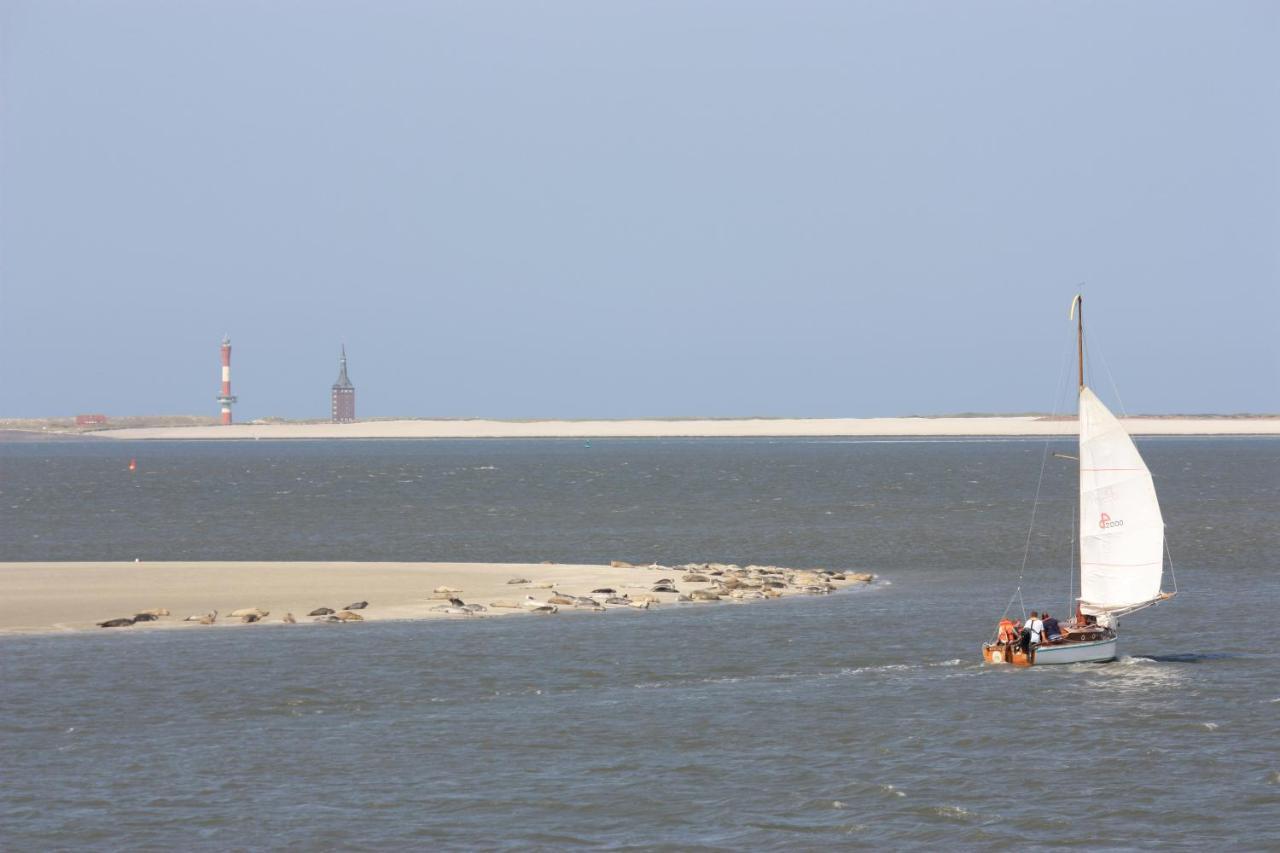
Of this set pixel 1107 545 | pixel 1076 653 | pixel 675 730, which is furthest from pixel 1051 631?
pixel 675 730

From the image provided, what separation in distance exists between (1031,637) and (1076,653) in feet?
3.68

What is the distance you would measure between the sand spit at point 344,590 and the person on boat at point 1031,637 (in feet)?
44.0

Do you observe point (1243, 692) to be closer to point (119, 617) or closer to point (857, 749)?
point (857, 749)

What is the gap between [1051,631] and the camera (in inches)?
1455

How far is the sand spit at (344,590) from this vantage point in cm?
4447

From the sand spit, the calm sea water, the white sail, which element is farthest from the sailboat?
the sand spit

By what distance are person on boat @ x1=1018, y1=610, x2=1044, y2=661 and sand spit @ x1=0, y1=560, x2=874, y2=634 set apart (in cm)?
1341

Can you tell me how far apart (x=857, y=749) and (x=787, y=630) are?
1413 centimetres

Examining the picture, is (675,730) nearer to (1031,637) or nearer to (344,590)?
(1031,637)

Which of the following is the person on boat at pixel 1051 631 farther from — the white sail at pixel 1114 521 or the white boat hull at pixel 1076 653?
the white sail at pixel 1114 521

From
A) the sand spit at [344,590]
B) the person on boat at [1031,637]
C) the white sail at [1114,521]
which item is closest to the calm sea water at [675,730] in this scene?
the person on boat at [1031,637]

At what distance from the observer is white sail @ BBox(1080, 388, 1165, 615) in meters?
36.4

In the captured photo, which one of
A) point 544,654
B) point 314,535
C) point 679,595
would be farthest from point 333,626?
point 314,535

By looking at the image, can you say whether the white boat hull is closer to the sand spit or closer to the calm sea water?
the calm sea water
